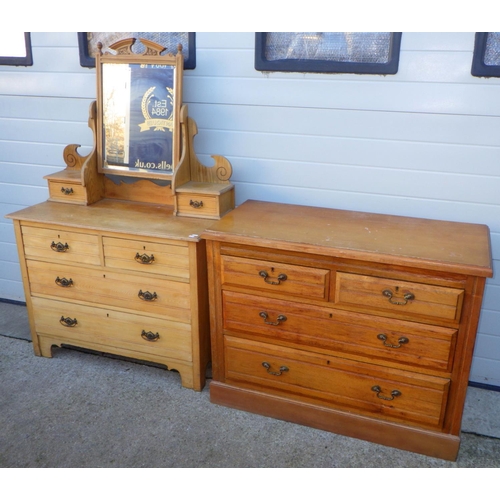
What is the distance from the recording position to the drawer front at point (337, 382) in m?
2.29

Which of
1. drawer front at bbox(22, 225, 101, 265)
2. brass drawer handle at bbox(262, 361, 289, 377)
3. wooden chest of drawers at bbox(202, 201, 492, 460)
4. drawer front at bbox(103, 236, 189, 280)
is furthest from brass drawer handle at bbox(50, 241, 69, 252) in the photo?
brass drawer handle at bbox(262, 361, 289, 377)

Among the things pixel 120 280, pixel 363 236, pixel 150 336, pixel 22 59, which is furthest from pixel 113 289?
pixel 22 59

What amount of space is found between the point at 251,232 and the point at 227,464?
1055 mm

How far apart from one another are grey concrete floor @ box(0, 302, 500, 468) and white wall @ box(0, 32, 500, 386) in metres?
0.84

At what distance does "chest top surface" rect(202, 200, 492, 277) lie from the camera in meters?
2.08

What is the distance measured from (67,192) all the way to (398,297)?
1.94 metres

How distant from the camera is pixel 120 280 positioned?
272 centimetres

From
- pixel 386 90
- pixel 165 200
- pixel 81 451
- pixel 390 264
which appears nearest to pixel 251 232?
pixel 390 264

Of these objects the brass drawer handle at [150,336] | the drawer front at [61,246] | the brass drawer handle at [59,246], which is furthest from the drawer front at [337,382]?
the brass drawer handle at [59,246]

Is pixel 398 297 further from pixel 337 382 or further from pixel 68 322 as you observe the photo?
pixel 68 322

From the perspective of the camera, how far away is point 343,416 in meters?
2.45

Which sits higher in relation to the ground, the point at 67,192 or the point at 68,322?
the point at 67,192

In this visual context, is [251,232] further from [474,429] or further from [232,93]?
[474,429]

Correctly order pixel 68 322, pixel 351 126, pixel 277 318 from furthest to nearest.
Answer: pixel 68 322 → pixel 351 126 → pixel 277 318
